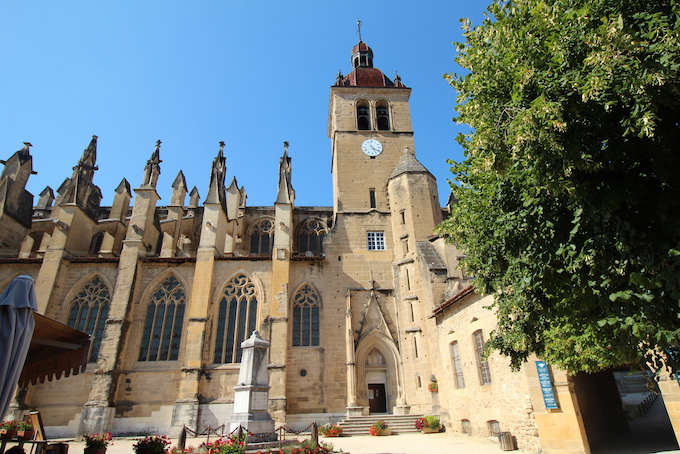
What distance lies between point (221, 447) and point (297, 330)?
39.9ft

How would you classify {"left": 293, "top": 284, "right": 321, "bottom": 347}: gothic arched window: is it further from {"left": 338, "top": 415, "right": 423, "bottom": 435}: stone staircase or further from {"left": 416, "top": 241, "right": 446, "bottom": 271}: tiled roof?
{"left": 416, "top": 241, "right": 446, "bottom": 271}: tiled roof

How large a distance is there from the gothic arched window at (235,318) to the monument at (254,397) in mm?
7440

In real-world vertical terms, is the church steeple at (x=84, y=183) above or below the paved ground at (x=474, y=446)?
above

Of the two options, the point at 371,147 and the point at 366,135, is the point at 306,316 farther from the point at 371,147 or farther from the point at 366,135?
the point at 366,135

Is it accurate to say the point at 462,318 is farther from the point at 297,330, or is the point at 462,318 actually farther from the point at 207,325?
the point at 207,325

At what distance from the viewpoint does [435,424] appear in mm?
15586

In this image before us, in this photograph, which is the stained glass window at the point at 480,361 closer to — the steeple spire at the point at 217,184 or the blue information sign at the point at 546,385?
the blue information sign at the point at 546,385

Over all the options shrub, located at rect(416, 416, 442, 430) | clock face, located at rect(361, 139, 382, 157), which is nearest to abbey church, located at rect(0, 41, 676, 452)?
shrub, located at rect(416, 416, 442, 430)

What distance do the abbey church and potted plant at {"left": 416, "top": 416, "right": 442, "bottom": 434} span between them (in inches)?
23.5

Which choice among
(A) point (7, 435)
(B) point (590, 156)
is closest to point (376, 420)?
(A) point (7, 435)

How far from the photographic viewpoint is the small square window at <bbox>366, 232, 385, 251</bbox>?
22.2 m

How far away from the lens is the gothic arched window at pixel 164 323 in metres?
19.1

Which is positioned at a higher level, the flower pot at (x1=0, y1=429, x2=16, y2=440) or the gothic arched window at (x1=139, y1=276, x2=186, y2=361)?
the gothic arched window at (x1=139, y1=276, x2=186, y2=361)

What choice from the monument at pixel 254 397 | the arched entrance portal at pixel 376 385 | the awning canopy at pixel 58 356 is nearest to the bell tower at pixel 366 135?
the arched entrance portal at pixel 376 385
